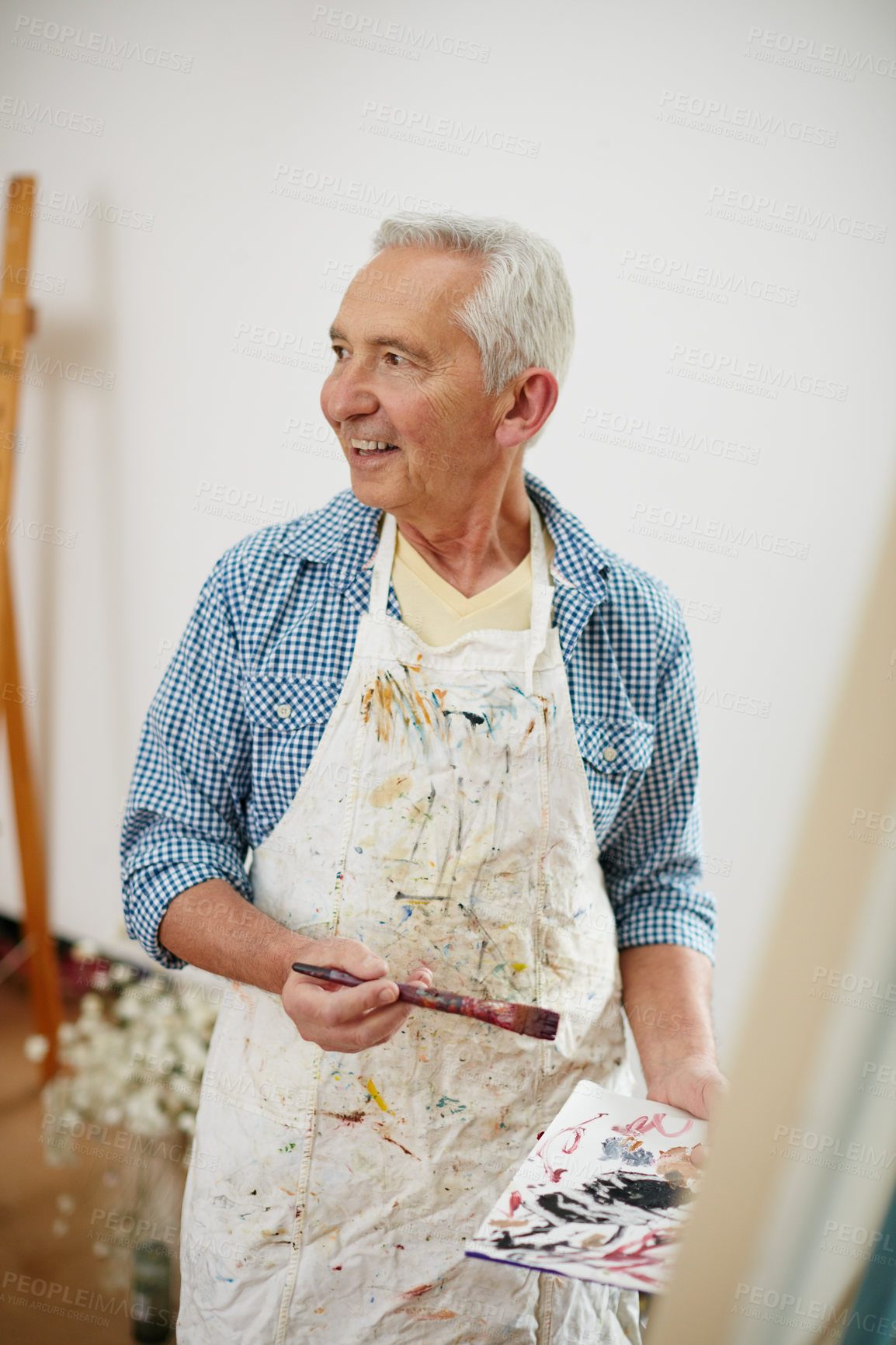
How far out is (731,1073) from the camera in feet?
2.11

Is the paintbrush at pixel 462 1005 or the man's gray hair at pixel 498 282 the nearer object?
the paintbrush at pixel 462 1005

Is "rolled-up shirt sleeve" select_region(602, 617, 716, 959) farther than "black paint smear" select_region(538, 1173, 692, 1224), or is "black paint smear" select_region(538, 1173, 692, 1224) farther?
"rolled-up shirt sleeve" select_region(602, 617, 716, 959)

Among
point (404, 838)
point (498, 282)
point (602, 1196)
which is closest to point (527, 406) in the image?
point (498, 282)

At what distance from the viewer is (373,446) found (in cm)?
138

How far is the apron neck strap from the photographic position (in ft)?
4.72

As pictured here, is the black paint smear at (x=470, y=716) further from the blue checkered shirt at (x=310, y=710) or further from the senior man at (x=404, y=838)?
the blue checkered shirt at (x=310, y=710)

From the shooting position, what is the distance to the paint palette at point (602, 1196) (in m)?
0.95

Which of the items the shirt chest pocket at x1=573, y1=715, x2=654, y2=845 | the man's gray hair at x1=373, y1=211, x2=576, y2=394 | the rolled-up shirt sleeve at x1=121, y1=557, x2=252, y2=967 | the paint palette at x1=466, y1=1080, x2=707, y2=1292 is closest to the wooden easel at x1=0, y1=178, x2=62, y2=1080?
the rolled-up shirt sleeve at x1=121, y1=557, x2=252, y2=967

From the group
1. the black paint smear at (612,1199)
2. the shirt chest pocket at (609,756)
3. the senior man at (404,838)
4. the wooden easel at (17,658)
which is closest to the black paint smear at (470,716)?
the senior man at (404,838)

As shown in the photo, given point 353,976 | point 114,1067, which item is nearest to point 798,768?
point 353,976

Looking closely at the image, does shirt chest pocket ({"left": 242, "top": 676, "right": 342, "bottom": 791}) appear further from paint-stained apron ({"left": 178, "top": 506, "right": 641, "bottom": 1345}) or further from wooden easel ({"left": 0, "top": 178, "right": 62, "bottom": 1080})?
wooden easel ({"left": 0, "top": 178, "right": 62, "bottom": 1080})

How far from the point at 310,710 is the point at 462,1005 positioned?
0.43 m

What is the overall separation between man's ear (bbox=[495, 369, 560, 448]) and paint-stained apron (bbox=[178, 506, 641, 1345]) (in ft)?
0.87

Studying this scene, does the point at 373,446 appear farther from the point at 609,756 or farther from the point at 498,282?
the point at 609,756
